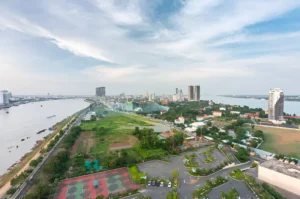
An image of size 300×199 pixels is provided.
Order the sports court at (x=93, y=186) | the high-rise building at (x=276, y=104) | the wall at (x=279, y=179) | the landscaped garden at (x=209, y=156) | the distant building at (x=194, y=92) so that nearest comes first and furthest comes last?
the wall at (x=279, y=179), the sports court at (x=93, y=186), the landscaped garden at (x=209, y=156), the high-rise building at (x=276, y=104), the distant building at (x=194, y=92)

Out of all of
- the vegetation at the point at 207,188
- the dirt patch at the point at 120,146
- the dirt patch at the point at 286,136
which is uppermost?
the vegetation at the point at 207,188

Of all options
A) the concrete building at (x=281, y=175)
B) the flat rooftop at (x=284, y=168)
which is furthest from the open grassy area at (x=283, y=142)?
the concrete building at (x=281, y=175)

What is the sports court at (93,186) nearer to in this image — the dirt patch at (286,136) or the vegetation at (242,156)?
the vegetation at (242,156)

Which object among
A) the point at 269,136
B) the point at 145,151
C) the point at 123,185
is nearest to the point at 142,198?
the point at 123,185

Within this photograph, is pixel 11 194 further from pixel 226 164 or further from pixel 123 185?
pixel 226 164

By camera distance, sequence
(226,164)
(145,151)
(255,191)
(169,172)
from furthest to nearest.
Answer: (145,151) → (226,164) → (169,172) → (255,191)

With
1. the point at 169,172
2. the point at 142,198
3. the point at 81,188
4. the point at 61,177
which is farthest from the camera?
the point at 169,172

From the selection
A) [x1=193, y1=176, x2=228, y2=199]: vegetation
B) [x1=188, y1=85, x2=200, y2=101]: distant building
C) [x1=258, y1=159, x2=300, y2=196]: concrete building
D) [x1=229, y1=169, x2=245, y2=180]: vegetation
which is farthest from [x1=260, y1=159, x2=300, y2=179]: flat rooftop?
[x1=188, y1=85, x2=200, y2=101]: distant building

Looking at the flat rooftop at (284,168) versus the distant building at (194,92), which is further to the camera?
the distant building at (194,92)
